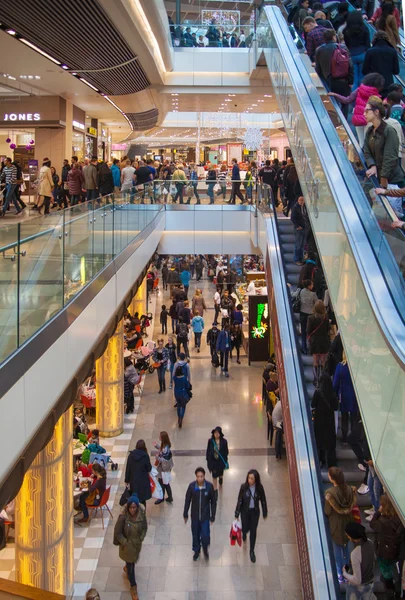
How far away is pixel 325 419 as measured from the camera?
7.67 meters

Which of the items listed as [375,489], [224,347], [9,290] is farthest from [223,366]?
[9,290]

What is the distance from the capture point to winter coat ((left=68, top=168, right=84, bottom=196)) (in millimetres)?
15898

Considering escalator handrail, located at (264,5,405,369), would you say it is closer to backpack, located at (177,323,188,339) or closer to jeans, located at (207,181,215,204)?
backpack, located at (177,323,188,339)

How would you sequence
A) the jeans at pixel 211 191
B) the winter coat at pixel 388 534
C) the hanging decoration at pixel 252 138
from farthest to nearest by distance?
1. the hanging decoration at pixel 252 138
2. the jeans at pixel 211 191
3. the winter coat at pixel 388 534

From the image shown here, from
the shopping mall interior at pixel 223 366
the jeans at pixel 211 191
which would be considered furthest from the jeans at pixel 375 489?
the jeans at pixel 211 191

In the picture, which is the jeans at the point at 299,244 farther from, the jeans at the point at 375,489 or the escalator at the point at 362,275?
the jeans at the point at 375,489

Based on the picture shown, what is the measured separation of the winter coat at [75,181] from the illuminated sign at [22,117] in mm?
7289

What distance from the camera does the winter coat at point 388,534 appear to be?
609cm

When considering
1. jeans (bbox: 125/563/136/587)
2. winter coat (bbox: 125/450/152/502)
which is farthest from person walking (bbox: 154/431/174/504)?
jeans (bbox: 125/563/136/587)

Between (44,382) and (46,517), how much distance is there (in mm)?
2680

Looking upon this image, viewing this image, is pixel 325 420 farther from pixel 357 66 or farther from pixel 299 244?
pixel 357 66

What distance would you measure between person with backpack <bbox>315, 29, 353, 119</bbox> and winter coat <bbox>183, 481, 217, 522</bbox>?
5.00 meters

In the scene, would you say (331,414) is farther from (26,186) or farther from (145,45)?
(26,186)

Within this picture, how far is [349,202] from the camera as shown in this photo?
6.53 metres
